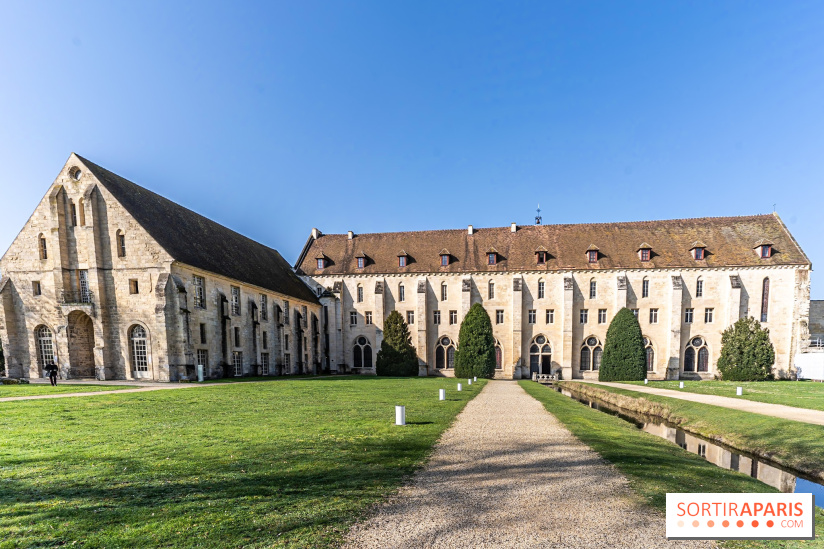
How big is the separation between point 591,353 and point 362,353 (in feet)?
77.1

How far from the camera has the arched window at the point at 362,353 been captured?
130ft

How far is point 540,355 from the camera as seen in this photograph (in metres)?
37.2

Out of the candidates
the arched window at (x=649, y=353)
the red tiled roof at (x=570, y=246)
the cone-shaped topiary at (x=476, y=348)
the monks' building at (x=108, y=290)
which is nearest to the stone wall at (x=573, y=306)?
the arched window at (x=649, y=353)

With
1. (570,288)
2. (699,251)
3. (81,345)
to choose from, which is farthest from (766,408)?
(81,345)

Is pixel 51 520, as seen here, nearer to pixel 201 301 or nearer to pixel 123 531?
pixel 123 531

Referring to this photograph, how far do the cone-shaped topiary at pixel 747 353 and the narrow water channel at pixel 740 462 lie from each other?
2277 cm

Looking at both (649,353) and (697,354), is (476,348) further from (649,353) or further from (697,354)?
(697,354)

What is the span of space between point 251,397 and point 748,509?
53.4 ft

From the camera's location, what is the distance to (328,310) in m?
40.3

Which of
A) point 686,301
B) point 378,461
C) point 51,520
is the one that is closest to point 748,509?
point 378,461

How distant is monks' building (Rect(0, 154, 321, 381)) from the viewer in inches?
945

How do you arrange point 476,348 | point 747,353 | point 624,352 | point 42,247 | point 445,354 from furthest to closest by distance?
point 445,354 < point 476,348 < point 624,352 < point 747,353 < point 42,247

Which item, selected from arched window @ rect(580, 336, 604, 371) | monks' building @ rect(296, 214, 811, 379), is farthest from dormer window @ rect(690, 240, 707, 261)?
arched window @ rect(580, 336, 604, 371)

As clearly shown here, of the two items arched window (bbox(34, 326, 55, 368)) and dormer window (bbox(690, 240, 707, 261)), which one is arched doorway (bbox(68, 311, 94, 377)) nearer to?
arched window (bbox(34, 326, 55, 368))
